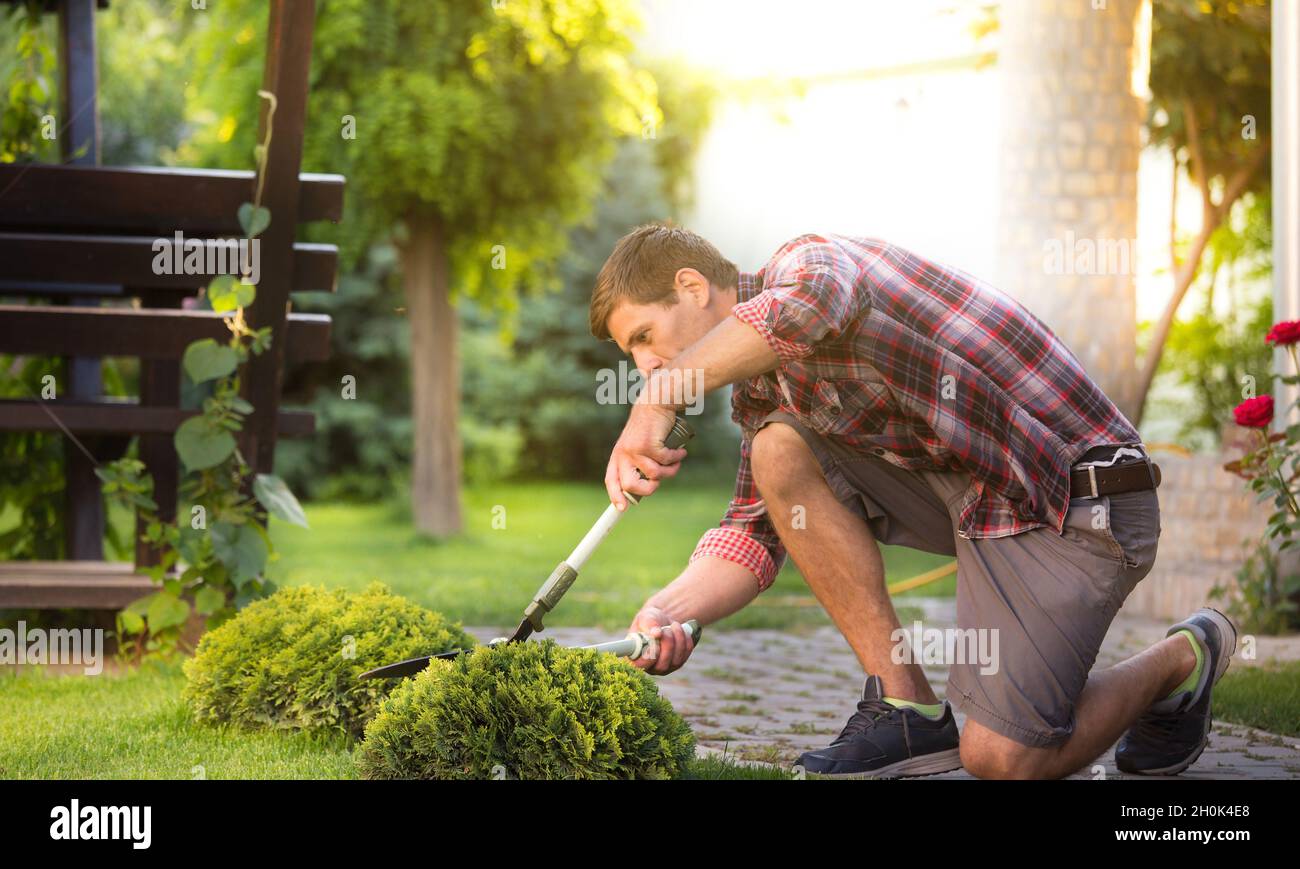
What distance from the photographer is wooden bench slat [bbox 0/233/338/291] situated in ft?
14.0

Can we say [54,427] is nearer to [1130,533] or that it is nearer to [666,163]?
[1130,533]

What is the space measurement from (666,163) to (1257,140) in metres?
10.5

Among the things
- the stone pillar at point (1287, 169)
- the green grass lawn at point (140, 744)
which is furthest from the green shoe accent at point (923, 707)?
the stone pillar at point (1287, 169)

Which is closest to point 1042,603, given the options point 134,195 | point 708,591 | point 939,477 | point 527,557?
point 939,477

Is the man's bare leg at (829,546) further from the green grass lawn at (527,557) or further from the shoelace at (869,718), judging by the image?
the green grass lawn at (527,557)

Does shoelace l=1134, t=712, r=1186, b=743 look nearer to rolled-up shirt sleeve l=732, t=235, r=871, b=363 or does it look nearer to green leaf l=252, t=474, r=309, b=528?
rolled-up shirt sleeve l=732, t=235, r=871, b=363

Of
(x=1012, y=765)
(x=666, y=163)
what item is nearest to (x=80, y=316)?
(x=1012, y=765)

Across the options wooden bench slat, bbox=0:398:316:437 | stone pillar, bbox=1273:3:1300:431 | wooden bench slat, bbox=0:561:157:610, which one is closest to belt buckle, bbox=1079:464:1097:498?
wooden bench slat, bbox=0:398:316:437

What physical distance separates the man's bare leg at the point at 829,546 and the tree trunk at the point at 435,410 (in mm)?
8183

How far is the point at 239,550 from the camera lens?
4.03m

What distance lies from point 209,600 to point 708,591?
161 centimetres

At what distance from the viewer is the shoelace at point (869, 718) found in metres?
3.01

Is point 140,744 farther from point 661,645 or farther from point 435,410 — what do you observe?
point 435,410

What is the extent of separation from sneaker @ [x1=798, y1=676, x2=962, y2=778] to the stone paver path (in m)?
0.08
